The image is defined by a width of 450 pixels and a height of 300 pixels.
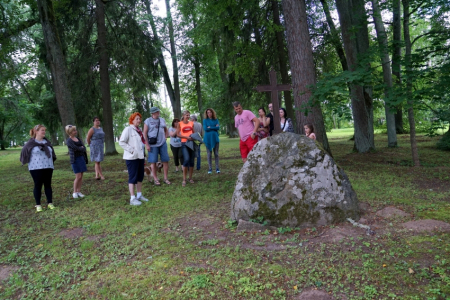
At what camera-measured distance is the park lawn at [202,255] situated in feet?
9.43

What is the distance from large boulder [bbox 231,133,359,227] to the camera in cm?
416

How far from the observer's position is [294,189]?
4234 mm

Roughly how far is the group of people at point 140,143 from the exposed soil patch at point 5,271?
232 centimetres

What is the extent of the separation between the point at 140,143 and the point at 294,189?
3208 mm

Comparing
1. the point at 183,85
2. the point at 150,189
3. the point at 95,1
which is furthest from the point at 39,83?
the point at 150,189

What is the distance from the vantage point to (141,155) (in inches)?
231

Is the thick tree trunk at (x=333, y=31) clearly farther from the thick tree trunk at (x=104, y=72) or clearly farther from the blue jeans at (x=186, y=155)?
the thick tree trunk at (x=104, y=72)

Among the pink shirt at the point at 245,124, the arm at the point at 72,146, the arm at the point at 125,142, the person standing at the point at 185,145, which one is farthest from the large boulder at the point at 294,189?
the arm at the point at 72,146

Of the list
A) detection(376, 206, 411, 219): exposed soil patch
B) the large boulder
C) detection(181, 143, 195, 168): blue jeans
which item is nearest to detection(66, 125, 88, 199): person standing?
detection(181, 143, 195, 168): blue jeans

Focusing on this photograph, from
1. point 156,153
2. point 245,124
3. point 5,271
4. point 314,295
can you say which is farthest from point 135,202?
point 314,295

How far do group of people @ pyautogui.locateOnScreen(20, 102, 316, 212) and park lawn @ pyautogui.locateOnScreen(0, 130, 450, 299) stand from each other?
0.67m

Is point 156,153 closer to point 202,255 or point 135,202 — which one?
point 135,202

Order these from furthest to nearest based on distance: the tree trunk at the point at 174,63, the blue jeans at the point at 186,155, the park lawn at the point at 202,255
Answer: the tree trunk at the point at 174,63 < the blue jeans at the point at 186,155 < the park lawn at the point at 202,255

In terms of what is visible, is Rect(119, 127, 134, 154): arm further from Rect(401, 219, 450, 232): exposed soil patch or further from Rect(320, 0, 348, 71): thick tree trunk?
Rect(320, 0, 348, 71): thick tree trunk
